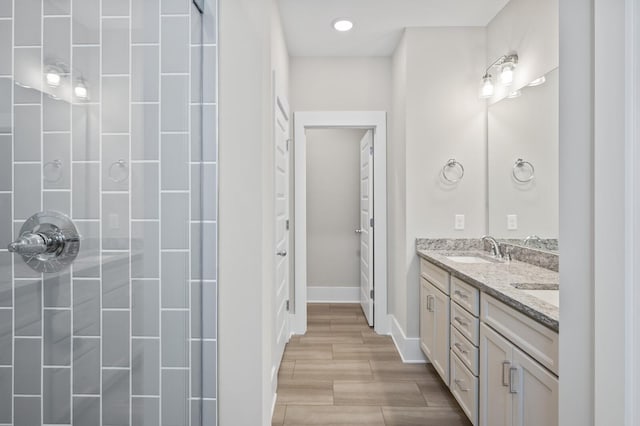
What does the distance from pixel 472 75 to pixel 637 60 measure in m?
2.44

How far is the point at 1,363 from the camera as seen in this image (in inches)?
31.8

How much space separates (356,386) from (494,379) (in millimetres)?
1115

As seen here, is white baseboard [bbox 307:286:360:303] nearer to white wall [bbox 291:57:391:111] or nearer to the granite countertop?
the granite countertop

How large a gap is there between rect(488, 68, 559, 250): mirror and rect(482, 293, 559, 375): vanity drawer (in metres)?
0.74

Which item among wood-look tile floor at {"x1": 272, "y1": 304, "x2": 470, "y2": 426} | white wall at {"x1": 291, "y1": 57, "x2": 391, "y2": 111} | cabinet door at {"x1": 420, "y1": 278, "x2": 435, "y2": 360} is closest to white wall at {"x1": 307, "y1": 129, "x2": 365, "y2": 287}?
white wall at {"x1": 291, "y1": 57, "x2": 391, "y2": 111}

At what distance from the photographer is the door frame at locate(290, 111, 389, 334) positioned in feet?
12.0

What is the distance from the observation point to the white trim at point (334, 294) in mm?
5020

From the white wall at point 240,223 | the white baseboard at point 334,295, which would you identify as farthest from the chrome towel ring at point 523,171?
the white baseboard at point 334,295

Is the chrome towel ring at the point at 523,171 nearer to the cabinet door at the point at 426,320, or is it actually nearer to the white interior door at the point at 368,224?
the cabinet door at the point at 426,320

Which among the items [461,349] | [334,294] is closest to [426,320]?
[461,349]

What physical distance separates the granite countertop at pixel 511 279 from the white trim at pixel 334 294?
7.41 ft

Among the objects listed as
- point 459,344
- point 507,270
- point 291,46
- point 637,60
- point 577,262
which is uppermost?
point 291,46

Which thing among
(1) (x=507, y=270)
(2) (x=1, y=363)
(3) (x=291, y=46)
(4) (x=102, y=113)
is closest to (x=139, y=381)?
(2) (x=1, y=363)

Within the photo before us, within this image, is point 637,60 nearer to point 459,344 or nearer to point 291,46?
point 459,344
